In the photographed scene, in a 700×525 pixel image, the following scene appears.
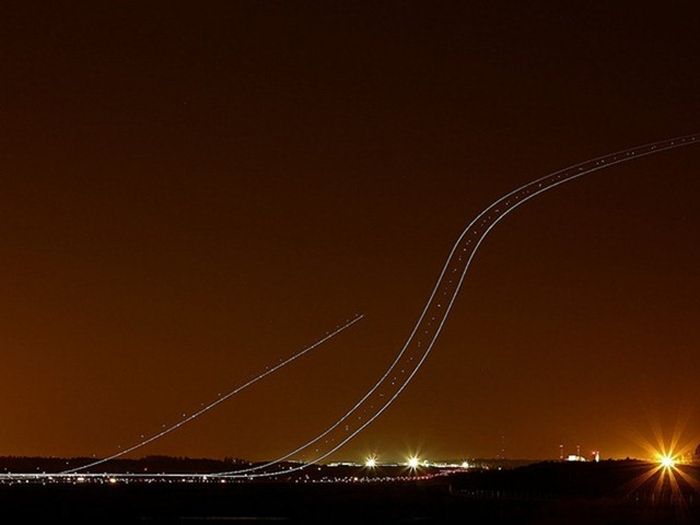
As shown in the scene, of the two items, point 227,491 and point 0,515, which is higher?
point 227,491

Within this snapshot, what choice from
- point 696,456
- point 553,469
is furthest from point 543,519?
point 696,456

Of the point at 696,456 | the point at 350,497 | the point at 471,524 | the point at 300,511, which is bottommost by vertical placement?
the point at 471,524

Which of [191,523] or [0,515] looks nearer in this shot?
[191,523]

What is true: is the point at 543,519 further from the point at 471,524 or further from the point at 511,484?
the point at 511,484

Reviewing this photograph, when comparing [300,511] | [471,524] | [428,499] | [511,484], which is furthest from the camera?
[511,484]

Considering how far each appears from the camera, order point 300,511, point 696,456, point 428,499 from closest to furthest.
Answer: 1. point 300,511
2. point 428,499
3. point 696,456

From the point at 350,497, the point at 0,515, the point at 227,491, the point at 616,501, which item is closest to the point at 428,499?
the point at 350,497
